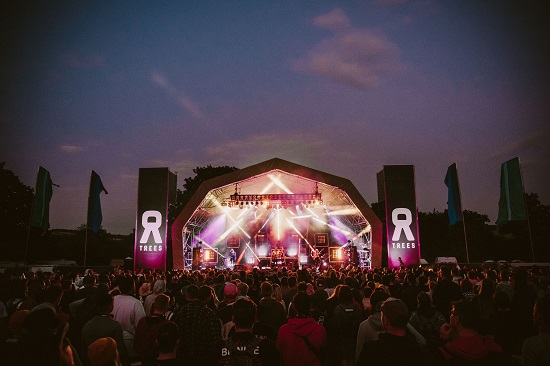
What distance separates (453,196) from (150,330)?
22.2 metres

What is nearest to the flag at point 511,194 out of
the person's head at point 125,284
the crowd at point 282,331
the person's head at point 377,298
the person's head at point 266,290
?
the crowd at point 282,331

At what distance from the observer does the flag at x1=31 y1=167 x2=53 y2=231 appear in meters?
21.0

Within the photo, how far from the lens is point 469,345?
3141 mm

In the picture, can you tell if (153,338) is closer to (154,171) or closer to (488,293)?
(488,293)

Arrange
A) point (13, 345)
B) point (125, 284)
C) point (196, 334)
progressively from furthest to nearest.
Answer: point (125, 284) < point (196, 334) < point (13, 345)

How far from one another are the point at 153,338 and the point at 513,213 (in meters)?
21.0

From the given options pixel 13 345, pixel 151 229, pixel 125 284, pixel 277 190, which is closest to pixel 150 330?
pixel 125 284

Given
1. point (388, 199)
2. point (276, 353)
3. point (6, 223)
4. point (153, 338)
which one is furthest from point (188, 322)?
point (6, 223)

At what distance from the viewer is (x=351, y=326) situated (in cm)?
539

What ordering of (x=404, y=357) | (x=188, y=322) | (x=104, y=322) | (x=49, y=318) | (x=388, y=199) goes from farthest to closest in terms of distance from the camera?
(x=388, y=199), (x=104, y=322), (x=188, y=322), (x=49, y=318), (x=404, y=357)

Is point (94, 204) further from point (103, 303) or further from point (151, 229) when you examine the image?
point (103, 303)

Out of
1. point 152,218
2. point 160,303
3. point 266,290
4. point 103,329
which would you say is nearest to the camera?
point 103,329

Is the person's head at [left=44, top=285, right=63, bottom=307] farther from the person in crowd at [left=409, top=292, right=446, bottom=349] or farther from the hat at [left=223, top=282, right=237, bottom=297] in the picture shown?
the person in crowd at [left=409, top=292, right=446, bottom=349]

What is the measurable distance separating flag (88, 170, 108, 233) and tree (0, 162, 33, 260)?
52.4 feet
